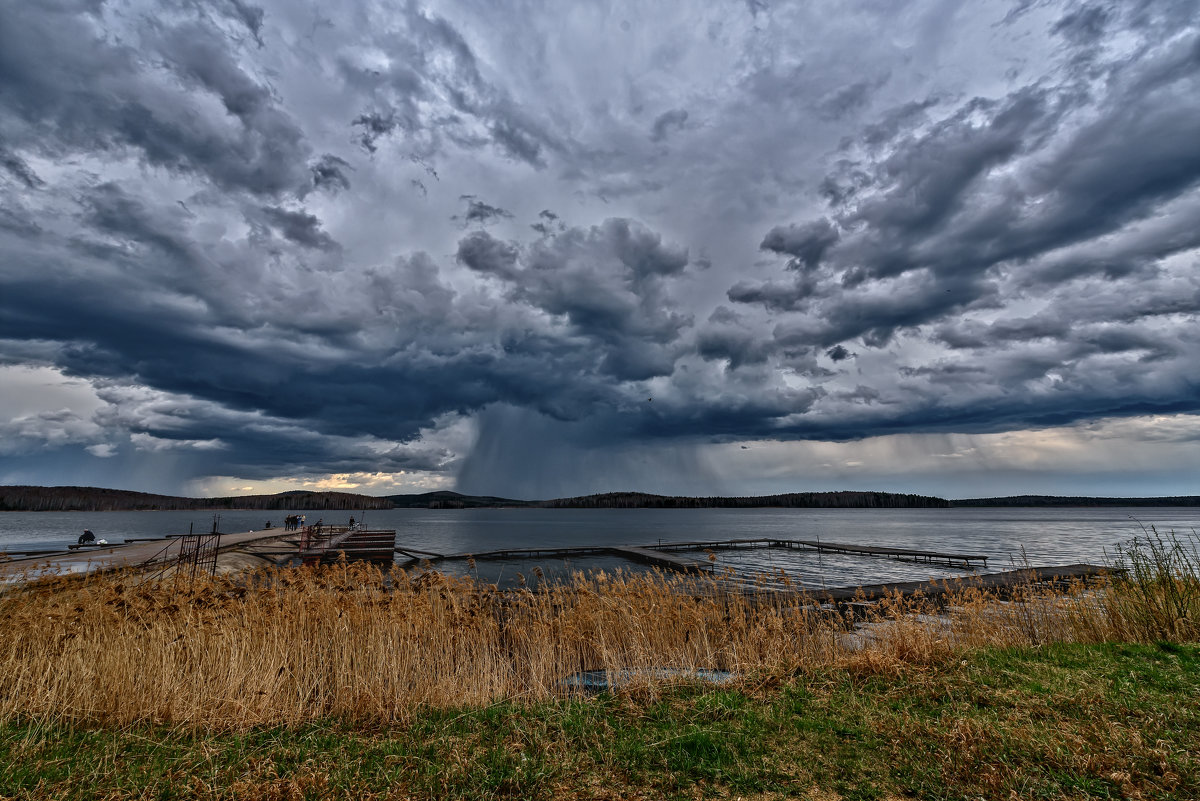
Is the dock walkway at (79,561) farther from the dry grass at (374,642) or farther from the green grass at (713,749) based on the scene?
the green grass at (713,749)

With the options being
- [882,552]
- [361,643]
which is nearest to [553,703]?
→ [361,643]

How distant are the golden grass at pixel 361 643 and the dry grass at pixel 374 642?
3 cm

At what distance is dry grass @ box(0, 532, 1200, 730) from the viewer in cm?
736

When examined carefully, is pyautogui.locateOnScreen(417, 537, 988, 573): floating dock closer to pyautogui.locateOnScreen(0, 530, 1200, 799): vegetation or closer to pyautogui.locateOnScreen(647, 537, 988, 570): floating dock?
pyautogui.locateOnScreen(647, 537, 988, 570): floating dock

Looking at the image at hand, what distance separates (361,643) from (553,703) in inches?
132

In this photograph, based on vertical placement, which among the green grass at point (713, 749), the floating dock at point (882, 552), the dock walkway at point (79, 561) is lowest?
the floating dock at point (882, 552)

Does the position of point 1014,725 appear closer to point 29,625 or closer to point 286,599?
point 286,599

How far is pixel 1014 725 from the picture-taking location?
612 cm

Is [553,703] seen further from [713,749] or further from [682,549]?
[682,549]

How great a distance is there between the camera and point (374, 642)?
8.80m

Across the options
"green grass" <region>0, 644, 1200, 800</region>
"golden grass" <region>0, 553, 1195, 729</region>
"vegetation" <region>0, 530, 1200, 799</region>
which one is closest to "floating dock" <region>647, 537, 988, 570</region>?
"golden grass" <region>0, 553, 1195, 729</region>

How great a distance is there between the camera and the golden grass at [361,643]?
289 inches

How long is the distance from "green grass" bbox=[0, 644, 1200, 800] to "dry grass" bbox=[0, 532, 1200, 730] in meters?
0.56

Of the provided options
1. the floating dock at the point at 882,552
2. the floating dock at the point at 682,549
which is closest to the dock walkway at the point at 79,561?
the floating dock at the point at 682,549
